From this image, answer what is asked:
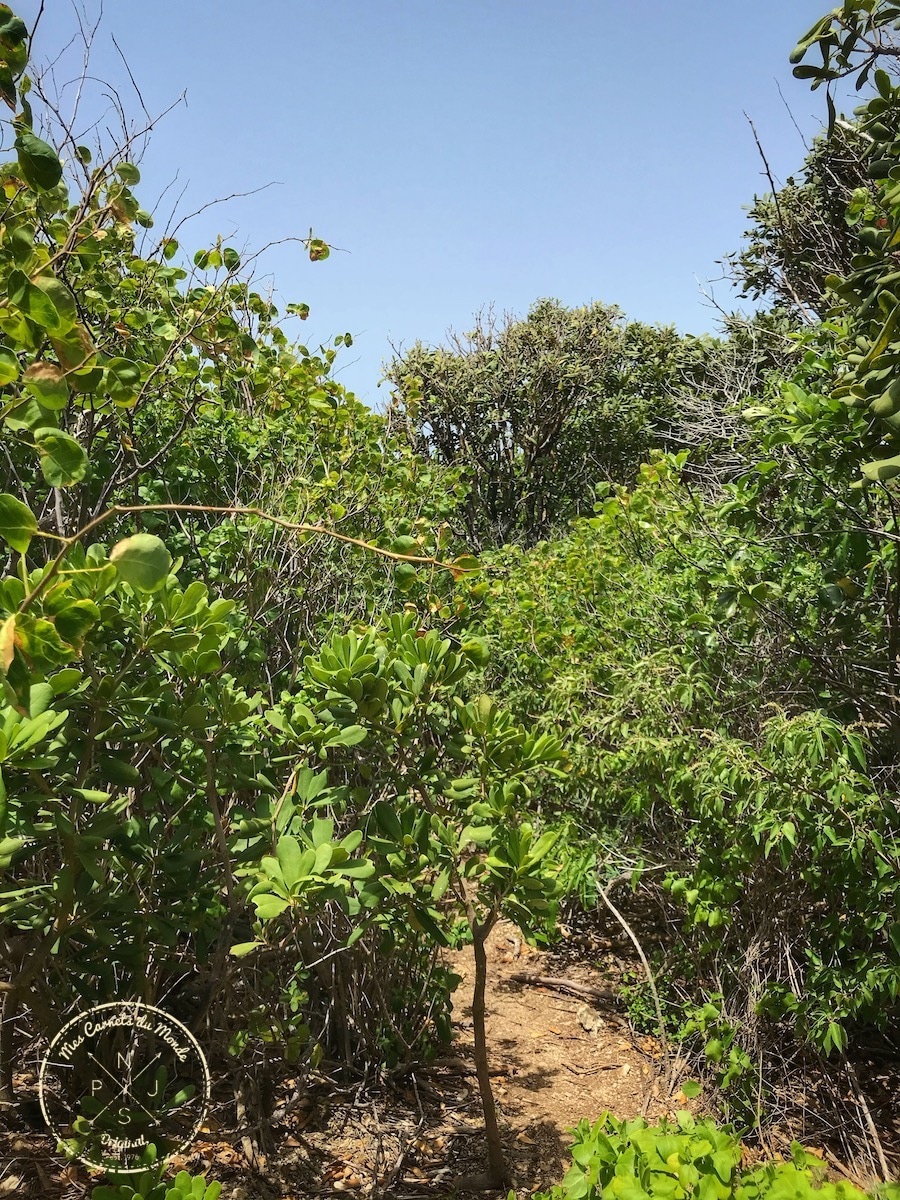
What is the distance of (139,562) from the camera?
124cm

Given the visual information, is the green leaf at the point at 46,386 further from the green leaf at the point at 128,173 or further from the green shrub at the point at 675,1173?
the green shrub at the point at 675,1173

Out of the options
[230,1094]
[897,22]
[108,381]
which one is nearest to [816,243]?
[897,22]

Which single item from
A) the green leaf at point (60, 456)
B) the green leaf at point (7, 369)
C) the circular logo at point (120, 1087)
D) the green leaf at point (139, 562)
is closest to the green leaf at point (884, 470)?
the green leaf at point (139, 562)

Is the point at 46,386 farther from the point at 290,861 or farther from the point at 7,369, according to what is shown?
the point at 290,861

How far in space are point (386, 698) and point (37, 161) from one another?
150cm

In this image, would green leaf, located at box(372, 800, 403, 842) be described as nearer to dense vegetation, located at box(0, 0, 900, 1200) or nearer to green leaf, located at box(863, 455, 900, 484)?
dense vegetation, located at box(0, 0, 900, 1200)

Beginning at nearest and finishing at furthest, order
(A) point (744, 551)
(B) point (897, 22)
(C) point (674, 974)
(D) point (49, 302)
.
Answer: (D) point (49, 302) → (B) point (897, 22) → (A) point (744, 551) → (C) point (674, 974)

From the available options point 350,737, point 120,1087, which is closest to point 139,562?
point 350,737

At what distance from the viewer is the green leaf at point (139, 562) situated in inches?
48.5

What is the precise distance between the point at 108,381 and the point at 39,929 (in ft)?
4.85

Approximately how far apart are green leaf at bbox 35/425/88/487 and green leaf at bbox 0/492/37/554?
0.10 meters

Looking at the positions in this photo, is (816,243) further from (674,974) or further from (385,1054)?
(385,1054)

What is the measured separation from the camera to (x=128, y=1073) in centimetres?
257

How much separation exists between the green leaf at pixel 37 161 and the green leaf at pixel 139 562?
53cm
